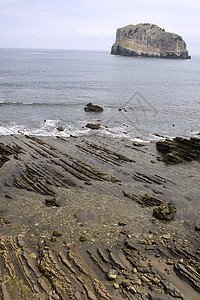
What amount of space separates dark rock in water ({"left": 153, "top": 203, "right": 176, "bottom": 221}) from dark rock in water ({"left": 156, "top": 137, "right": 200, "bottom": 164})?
8694 millimetres

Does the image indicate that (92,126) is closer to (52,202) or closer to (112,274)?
(52,202)

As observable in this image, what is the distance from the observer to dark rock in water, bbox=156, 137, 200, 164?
2488 cm

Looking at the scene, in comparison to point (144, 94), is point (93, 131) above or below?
below

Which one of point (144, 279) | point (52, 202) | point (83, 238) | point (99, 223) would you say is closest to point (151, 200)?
point (99, 223)

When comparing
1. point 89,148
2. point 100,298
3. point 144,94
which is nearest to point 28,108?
point 89,148

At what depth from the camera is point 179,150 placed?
26.2 metres

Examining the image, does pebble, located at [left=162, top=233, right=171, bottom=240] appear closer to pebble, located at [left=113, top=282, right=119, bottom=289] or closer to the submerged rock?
pebble, located at [left=113, top=282, right=119, bottom=289]

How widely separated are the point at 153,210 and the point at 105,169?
7277mm

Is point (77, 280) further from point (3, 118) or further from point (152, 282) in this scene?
point (3, 118)

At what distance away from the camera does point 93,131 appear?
1315 inches

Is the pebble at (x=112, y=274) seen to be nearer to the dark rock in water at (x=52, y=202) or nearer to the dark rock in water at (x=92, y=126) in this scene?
the dark rock in water at (x=52, y=202)

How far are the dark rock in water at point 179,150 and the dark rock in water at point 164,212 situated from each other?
342 inches

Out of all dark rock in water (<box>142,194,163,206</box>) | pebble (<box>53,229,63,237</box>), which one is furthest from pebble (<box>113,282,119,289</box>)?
dark rock in water (<box>142,194,163,206</box>)

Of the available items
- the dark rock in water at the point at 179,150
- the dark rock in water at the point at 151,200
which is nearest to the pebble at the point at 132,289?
the dark rock in water at the point at 151,200
